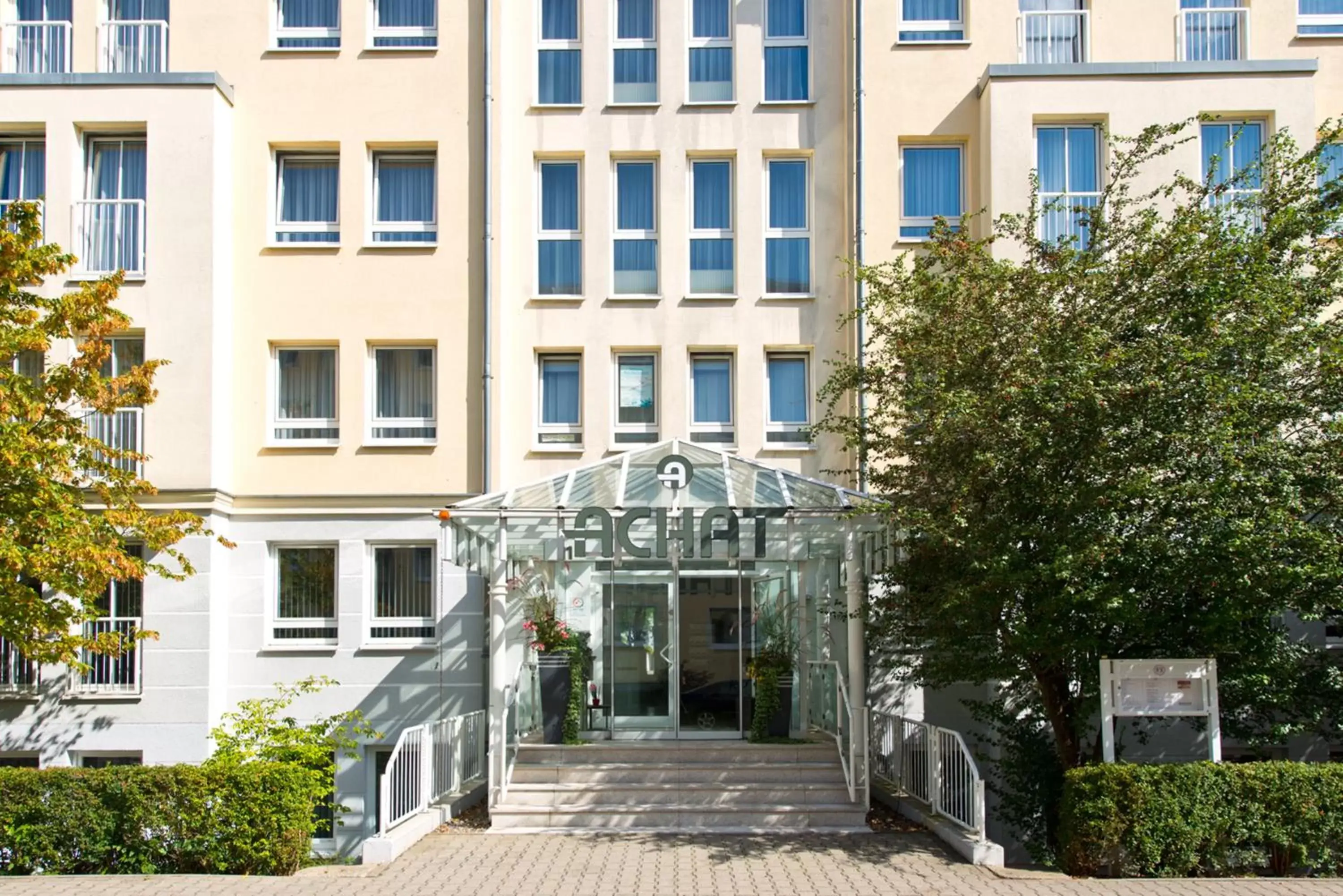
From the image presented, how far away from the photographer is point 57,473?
44.1 ft

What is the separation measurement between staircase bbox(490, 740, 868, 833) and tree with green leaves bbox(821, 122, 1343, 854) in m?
1.90

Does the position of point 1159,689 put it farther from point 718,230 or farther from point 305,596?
point 305,596

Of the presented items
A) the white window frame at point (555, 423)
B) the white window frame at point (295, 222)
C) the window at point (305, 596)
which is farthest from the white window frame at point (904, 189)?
the window at point (305, 596)

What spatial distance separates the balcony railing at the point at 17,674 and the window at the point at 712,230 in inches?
390

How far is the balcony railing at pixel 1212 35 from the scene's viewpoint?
61.9ft

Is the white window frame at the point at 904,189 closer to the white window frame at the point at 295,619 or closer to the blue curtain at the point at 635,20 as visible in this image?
the blue curtain at the point at 635,20

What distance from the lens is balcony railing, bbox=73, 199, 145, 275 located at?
18031 millimetres

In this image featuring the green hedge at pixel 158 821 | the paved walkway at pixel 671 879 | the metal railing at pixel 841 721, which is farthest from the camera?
the metal railing at pixel 841 721

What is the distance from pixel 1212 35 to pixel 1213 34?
0.01 metres

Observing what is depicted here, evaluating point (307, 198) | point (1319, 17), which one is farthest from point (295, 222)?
point (1319, 17)

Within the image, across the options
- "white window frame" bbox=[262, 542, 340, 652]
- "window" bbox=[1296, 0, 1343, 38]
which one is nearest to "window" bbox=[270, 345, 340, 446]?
"white window frame" bbox=[262, 542, 340, 652]

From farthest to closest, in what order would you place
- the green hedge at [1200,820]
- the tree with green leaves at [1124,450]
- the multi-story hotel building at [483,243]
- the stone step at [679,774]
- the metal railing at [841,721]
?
the multi-story hotel building at [483,243] → the stone step at [679,774] → the metal railing at [841,721] → the tree with green leaves at [1124,450] → the green hedge at [1200,820]

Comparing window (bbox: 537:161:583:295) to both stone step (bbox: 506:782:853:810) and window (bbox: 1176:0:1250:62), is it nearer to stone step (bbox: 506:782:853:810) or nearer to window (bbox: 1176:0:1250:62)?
stone step (bbox: 506:782:853:810)

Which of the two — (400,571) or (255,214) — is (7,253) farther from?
(400,571)
